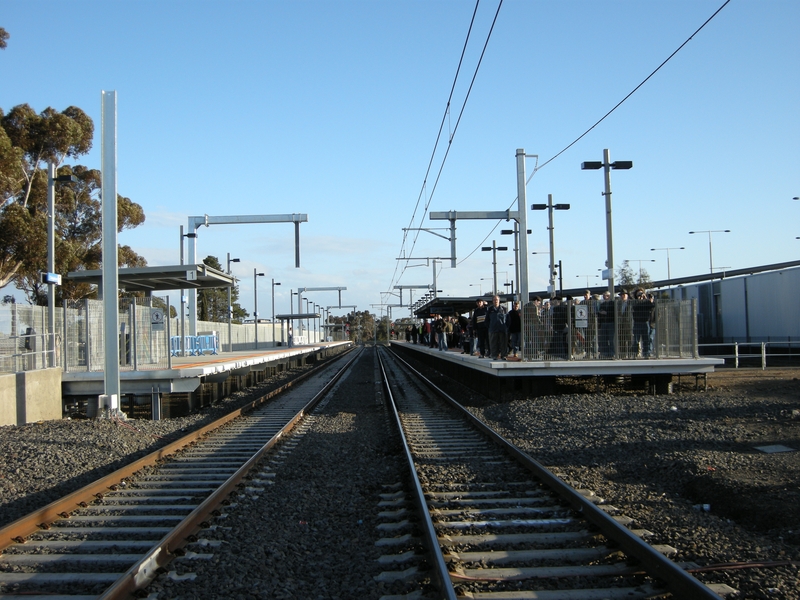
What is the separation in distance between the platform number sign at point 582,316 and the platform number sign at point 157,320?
9.85 m

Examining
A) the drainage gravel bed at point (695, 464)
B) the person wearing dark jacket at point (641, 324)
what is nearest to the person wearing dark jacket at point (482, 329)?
the drainage gravel bed at point (695, 464)

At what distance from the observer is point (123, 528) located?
20.3ft

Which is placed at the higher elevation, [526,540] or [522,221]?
[522,221]

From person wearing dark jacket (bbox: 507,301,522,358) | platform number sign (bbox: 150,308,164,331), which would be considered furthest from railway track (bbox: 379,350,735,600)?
platform number sign (bbox: 150,308,164,331)

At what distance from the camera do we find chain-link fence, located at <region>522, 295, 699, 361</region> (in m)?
16.9

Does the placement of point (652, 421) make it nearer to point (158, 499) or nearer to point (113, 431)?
point (158, 499)

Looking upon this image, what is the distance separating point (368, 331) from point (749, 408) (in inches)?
6562

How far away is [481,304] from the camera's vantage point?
19266mm

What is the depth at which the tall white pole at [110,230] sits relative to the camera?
13.2 metres

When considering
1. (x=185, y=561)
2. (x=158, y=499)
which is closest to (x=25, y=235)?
(x=158, y=499)

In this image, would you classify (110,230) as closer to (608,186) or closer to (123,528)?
(123,528)

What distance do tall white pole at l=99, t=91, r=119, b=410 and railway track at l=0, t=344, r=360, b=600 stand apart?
13.7 ft

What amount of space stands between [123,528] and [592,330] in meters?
13.0

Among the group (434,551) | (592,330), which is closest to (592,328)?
(592,330)
